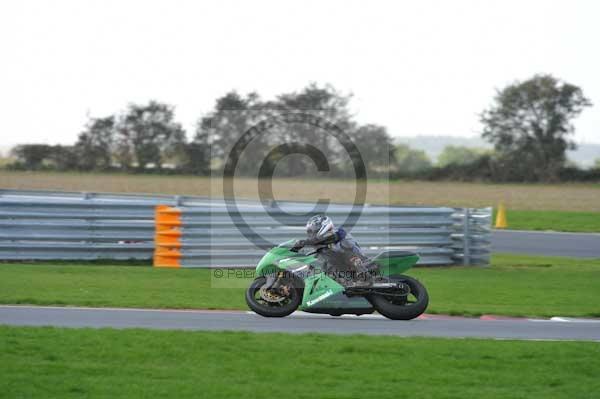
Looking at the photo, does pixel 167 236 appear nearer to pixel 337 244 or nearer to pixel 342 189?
pixel 337 244

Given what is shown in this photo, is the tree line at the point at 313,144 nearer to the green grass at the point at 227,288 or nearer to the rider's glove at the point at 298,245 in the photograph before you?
the green grass at the point at 227,288

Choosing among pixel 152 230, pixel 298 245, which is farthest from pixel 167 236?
pixel 298 245

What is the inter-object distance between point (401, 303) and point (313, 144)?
23136 mm

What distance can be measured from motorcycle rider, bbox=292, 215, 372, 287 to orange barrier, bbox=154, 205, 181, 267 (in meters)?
6.07

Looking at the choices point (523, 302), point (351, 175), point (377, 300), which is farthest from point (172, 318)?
point (351, 175)

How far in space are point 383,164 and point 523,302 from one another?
27801 mm

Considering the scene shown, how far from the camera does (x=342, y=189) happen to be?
116ft

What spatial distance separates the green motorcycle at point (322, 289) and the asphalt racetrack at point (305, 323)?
16cm

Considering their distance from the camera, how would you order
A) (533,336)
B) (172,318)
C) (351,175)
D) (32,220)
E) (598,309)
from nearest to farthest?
(533,336) < (172,318) < (598,309) < (32,220) < (351,175)

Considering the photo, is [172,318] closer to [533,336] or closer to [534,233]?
[533,336]

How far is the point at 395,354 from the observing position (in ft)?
27.2

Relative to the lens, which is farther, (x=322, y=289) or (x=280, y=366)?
(x=322, y=289)

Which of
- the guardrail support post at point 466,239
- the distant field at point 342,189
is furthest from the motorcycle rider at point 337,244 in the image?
the distant field at point 342,189

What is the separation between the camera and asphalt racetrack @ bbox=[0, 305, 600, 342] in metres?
9.91
